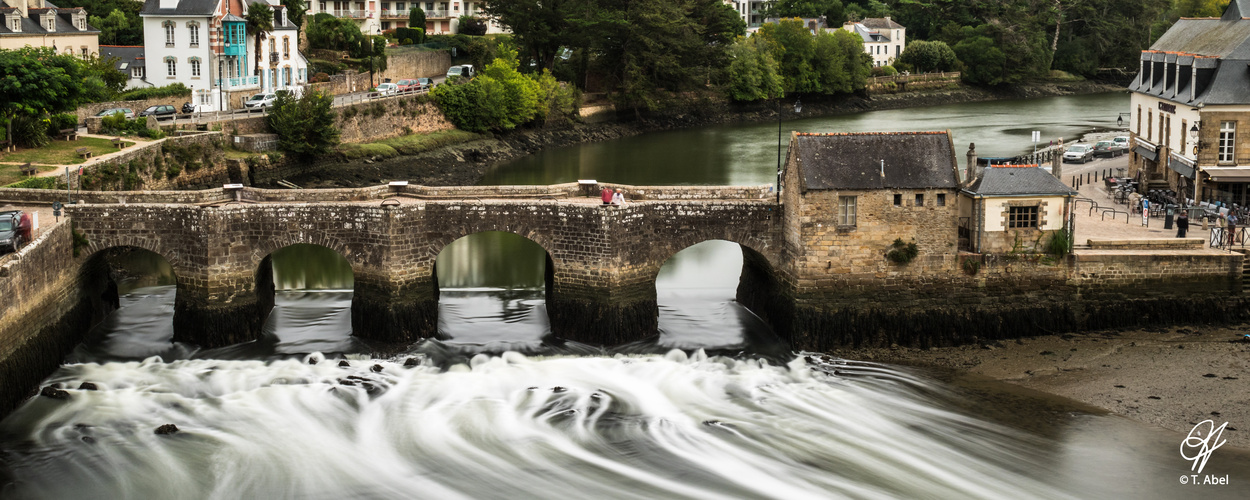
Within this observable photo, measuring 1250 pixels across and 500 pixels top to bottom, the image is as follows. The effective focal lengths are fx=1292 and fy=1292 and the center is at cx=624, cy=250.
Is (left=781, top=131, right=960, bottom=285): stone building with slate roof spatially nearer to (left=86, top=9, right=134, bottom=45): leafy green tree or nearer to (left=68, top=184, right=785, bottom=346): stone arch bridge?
(left=68, top=184, right=785, bottom=346): stone arch bridge

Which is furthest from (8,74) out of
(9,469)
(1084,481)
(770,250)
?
(1084,481)

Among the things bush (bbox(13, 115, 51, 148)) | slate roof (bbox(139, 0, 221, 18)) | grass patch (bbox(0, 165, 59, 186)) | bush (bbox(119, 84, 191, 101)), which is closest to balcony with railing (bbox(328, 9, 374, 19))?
slate roof (bbox(139, 0, 221, 18))

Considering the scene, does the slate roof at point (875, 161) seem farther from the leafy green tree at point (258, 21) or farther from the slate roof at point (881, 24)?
the slate roof at point (881, 24)

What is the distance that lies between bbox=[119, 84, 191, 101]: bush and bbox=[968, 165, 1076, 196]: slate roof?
153ft

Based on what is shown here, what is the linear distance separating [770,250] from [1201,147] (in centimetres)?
1634

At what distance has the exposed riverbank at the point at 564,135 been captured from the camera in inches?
2596

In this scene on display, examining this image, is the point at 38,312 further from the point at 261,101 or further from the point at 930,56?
the point at 930,56

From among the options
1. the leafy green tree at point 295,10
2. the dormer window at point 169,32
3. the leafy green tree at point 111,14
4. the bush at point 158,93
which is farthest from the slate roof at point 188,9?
the leafy green tree at point 295,10

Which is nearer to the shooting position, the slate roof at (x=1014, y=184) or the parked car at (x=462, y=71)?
the slate roof at (x=1014, y=184)

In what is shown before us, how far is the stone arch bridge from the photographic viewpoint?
35.1 m

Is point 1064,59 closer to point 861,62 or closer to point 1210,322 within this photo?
point 861,62

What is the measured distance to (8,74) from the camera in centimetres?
4784

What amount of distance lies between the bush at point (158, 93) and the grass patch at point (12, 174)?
19977mm
